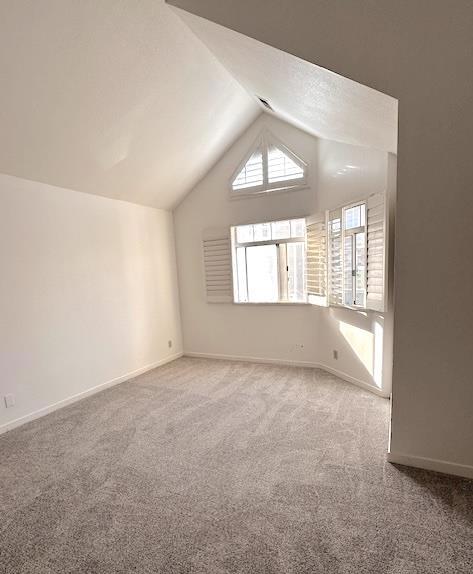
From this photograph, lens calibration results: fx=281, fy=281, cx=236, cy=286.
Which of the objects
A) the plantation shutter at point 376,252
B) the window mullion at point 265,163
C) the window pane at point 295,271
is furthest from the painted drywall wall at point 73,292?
the plantation shutter at point 376,252

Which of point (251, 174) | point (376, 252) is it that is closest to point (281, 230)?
point (251, 174)

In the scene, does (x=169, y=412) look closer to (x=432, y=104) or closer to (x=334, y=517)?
(x=334, y=517)

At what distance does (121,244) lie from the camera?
3.62 m

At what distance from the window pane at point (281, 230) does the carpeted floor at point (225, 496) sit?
2095 mm

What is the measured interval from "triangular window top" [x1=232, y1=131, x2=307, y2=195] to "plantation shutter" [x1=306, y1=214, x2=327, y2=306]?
1.94 feet

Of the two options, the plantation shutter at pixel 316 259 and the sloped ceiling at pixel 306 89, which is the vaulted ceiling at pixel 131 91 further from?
the plantation shutter at pixel 316 259

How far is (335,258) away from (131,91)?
2553mm

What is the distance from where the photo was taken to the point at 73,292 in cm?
307

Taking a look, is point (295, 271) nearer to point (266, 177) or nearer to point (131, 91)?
point (266, 177)

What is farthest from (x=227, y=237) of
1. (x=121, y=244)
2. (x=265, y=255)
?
(x=121, y=244)

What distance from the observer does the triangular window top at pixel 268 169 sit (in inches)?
140

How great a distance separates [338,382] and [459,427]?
5.14 ft

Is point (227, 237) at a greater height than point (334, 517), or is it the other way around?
point (227, 237)

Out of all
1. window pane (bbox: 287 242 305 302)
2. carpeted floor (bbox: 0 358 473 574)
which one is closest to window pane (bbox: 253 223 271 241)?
window pane (bbox: 287 242 305 302)
